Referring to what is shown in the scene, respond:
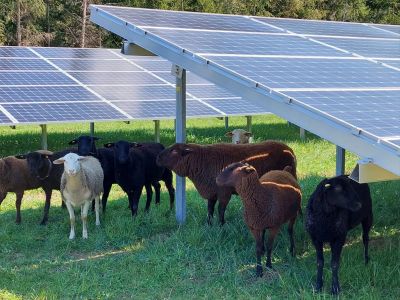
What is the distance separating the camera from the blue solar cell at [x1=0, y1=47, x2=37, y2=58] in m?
19.6

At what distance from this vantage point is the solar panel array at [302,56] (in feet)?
22.3

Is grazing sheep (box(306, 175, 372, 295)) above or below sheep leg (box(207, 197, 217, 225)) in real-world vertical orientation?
above

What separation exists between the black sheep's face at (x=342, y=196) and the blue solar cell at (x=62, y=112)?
28.4ft

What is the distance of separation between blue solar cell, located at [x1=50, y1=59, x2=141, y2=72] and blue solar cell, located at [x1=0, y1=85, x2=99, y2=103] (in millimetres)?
2292

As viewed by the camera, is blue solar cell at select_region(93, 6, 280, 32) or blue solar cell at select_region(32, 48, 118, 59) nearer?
blue solar cell at select_region(93, 6, 280, 32)

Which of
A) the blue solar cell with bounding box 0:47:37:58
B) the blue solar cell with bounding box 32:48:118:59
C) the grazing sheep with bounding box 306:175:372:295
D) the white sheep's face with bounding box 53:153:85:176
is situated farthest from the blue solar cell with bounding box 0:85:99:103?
the grazing sheep with bounding box 306:175:372:295

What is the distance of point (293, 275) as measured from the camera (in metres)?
7.48

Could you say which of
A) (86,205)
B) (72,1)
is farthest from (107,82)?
(72,1)

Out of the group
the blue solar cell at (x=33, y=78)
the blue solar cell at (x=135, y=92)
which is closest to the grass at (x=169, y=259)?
the blue solar cell at (x=135, y=92)

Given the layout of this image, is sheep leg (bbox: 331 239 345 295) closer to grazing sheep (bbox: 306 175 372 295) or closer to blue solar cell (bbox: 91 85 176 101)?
grazing sheep (bbox: 306 175 372 295)

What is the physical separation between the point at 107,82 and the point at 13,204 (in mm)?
7244

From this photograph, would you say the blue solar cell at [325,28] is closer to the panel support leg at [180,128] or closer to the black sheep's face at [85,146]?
the panel support leg at [180,128]

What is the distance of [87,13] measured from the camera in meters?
41.6

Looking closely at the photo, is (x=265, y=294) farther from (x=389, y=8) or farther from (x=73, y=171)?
(x=389, y=8)
